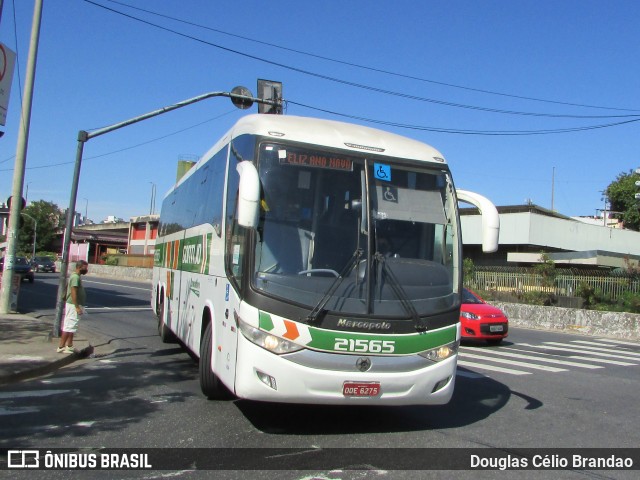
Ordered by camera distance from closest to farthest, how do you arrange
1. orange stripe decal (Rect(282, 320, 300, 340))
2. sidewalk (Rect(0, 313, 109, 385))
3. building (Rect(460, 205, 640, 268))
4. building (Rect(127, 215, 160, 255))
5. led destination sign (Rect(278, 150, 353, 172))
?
orange stripe decal (Rect(282, 320, 300, 340)) → led destination sign (Rect(278, 150, 353, 172)) → sidewalk (Rect(0, 313, 109, 385)) → building (Rect(460, 205, 640, 268)) → building (Rect(127, 215, 160, 255))

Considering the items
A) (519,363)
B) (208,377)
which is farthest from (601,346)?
(208,377)

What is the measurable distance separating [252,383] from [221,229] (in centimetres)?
229

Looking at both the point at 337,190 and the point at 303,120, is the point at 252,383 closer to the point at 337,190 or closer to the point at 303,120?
the point at 337,190

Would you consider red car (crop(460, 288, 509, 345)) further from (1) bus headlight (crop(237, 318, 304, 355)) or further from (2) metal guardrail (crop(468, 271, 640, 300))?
(2) metal guardrail (crop(468, 271, 640, 300))

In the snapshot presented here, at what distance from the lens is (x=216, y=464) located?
5480 mm

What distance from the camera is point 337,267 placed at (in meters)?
6.40

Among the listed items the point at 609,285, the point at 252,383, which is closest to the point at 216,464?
the point at 252,383

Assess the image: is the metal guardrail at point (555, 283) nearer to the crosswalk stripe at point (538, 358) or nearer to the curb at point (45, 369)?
the crosswalk stripe at point (538, 358)

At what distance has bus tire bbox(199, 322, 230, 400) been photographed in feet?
25.4

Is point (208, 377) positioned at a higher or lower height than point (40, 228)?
lower

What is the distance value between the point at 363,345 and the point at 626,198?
5884 cm

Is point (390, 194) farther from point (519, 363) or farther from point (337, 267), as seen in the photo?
point (519, 363)

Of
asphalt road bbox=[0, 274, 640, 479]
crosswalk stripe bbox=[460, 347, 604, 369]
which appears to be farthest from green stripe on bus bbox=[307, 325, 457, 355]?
crosswalk stripe bbox=[460, 347, 604, 369]

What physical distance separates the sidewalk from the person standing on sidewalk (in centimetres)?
26
